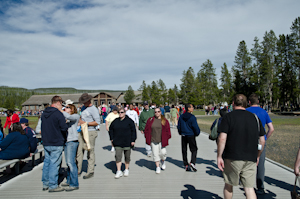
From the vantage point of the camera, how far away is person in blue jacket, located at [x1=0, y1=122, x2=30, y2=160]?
19.7 ft

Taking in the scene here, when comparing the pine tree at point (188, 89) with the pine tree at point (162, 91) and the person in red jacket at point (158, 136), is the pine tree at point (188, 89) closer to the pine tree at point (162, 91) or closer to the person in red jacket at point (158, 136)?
the pine tree at point (162, 91)

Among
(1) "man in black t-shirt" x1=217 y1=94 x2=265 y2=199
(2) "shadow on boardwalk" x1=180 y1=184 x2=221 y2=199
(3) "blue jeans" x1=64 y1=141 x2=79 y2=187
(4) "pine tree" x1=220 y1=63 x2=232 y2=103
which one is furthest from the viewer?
(4) "pine tree" x1=220 y1=63 x2=232 y2=103

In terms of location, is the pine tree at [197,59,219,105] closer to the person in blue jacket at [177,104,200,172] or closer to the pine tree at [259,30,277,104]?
Answer: the pine tree at [259,30,277,104]

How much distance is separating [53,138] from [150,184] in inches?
95.1

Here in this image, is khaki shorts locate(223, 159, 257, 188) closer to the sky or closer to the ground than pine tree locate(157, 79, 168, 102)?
closer to the ground

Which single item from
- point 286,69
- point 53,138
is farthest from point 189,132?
point 286,69

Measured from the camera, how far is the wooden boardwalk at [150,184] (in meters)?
4.75

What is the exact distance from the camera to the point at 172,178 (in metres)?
5.79

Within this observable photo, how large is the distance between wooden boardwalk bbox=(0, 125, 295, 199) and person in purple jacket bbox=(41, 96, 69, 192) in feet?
1.07

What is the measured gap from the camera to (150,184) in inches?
212

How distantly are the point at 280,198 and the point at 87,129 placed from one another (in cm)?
455

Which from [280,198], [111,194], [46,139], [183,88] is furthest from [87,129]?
[183,88]

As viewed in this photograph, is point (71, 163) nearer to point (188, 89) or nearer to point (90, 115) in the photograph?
point (90, 115)

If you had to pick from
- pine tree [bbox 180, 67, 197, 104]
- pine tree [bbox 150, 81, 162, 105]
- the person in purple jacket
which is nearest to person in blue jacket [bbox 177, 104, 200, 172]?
the person in purple jacket
